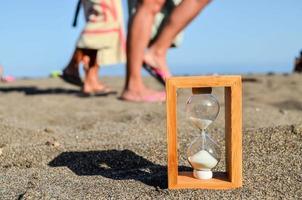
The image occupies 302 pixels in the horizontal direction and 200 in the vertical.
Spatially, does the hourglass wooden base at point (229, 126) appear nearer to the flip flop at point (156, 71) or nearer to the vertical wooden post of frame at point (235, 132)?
the vertical wooden post of frame at point (235, 132)

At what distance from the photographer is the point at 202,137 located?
5.43 ft

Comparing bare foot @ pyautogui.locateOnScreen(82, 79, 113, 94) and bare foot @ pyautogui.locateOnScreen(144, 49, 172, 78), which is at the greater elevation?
bare foot @ pyautogui.locateOnScreen(144, 49, 172, 78)

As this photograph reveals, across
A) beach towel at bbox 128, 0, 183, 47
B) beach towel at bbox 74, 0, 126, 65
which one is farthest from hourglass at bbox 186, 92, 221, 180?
beach towel at bbox 74, 0, 126, 65

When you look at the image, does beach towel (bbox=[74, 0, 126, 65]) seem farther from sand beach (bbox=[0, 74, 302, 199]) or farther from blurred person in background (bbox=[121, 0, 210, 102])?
sand beach (bbox=[0, 74, 302, 199])

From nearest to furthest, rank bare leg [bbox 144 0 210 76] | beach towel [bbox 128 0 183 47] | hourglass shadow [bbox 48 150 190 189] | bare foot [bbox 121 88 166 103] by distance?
hourglass shadow [bbox 48 150 190 189] → bare leg [bbox 144 0 210 76] → bare foot [bbox 121 88 166 103] → beach towel [bbox 128 0 183 47]

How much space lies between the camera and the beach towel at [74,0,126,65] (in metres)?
4.31

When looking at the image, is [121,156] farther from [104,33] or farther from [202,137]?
[104,33]

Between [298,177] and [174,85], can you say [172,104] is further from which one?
[298,177]

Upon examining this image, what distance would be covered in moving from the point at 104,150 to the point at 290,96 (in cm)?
274

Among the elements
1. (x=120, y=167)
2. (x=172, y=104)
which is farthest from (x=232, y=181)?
(x=120, y=167)

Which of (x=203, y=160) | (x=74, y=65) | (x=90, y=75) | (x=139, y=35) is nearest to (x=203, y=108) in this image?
(x=203, y=160)

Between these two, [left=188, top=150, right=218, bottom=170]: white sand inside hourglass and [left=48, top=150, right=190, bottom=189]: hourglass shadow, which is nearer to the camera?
[left=188, top=150, right=218, bottom=170]: white sand inside hourglass

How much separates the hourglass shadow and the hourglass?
0.40ft

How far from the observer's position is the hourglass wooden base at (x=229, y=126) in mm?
1543
